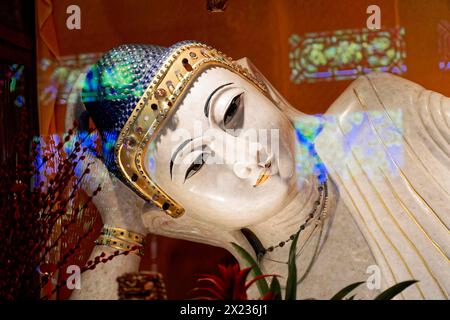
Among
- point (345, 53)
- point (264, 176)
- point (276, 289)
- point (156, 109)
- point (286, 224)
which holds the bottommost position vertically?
point (276, 289)

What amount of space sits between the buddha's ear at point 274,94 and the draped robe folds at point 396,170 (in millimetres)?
92

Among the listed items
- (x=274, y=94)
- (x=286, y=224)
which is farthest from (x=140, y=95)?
(x=286, y=224)

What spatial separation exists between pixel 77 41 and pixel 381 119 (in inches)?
33.0

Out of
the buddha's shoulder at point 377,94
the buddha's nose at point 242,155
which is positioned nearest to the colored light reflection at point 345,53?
the buddha's shoulder at point 377,94

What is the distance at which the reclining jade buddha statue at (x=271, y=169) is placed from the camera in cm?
191

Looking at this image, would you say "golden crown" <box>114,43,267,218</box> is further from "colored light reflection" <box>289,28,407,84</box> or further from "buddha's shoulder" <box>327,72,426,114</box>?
"buddha's shoulder" <box>327,72,426,114</box>

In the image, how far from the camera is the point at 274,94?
2045 millimetres

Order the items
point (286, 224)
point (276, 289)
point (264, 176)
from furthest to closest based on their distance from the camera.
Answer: point (286, 224) < point (264, 176) < point (276, 289)

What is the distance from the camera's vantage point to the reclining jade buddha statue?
1908 millimetres

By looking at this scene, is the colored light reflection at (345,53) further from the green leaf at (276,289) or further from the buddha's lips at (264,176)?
the green leaf at (276,289)

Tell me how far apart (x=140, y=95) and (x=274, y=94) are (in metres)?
0.36

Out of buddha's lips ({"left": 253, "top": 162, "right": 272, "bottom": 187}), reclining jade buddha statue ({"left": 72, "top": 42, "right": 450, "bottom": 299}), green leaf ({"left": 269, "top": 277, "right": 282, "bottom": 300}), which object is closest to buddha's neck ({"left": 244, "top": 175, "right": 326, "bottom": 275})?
reclining jade buddha statue ({"left": 72, "top": 42, "right": 450, "bottom": 299})

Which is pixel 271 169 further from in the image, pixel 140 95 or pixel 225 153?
pixel 140 95
